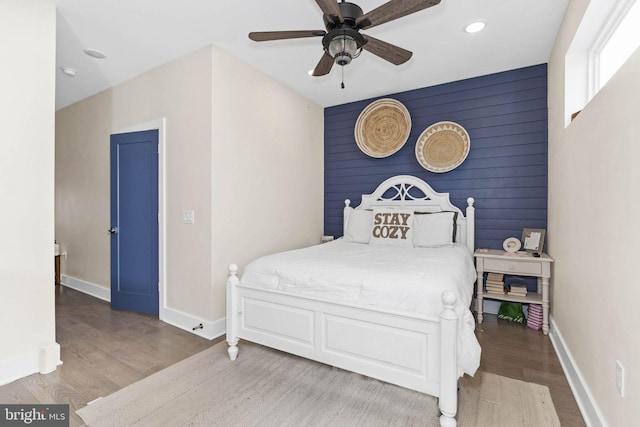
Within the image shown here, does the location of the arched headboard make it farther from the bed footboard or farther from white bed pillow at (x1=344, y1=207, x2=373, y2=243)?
the bed footboard

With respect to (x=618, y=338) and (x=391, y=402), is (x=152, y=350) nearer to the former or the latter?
(x=391, y=402)

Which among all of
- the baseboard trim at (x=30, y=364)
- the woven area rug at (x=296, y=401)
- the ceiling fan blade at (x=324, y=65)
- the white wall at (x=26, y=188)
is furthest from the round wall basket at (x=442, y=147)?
the baseboard trim at (x=30, y=364)

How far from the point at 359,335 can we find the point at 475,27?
8.59ft

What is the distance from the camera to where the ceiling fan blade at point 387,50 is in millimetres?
1914

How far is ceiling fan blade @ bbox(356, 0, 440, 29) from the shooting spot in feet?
5.22

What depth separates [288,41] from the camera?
2.80 meters

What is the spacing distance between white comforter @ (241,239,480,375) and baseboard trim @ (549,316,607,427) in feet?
1.91

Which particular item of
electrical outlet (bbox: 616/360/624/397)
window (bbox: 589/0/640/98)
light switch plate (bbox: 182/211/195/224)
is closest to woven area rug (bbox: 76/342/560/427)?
electrical outlet (bbox: 616/360/624/397)

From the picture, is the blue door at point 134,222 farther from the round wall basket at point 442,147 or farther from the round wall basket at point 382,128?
the round wall basket at point 442,147

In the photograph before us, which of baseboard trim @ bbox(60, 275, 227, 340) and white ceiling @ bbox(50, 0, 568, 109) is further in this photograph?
baseboard trim @ bbox(60, 275, 227, 340)

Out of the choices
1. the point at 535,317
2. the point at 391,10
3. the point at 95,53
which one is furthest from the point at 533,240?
the point at 95,53

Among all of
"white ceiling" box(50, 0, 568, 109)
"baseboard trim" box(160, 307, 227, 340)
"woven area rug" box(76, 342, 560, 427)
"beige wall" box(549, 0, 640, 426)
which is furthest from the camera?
"baseboard trim" box(160, 307, 227, 340)

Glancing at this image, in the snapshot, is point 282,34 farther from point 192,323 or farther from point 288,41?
point 192,323

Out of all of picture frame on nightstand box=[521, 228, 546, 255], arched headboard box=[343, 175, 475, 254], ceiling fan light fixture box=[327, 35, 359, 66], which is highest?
ceiling fan light fixture box=[327, 35, 359, 66]
